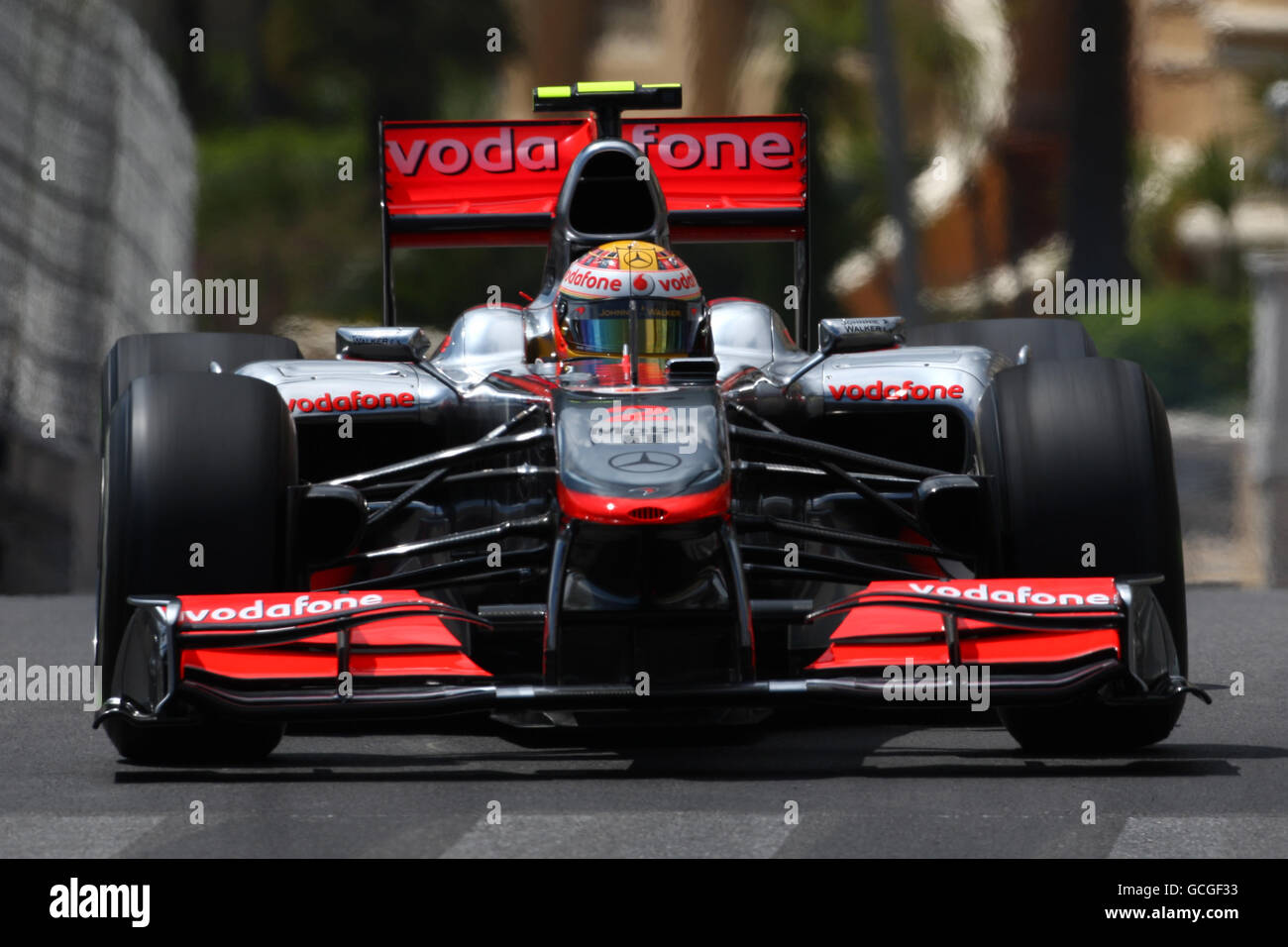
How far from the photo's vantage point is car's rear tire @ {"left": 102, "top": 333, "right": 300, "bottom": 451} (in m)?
10.3

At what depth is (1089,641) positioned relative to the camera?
7.13 meters

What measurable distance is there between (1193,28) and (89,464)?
1114 cm

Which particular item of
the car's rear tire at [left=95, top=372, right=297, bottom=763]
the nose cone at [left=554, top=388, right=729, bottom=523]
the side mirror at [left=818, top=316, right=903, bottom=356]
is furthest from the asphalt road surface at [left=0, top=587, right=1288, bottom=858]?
the side mirror at [left=818, top=316, right=903, bottom=356]

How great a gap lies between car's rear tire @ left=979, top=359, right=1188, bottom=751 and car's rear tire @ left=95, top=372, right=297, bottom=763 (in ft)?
7.39

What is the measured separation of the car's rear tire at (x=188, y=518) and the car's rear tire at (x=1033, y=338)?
13.9 feet

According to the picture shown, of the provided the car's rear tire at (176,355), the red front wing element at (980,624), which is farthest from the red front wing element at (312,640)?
the car's rear tire at (176,355)

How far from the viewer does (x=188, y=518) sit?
7391 mm

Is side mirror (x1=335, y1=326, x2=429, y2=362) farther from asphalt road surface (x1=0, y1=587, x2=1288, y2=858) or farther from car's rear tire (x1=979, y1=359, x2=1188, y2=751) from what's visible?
car's rear tire (x1=979, y1=359, x2=1188, y2=751)

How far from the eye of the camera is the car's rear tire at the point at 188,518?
24.1 feet
